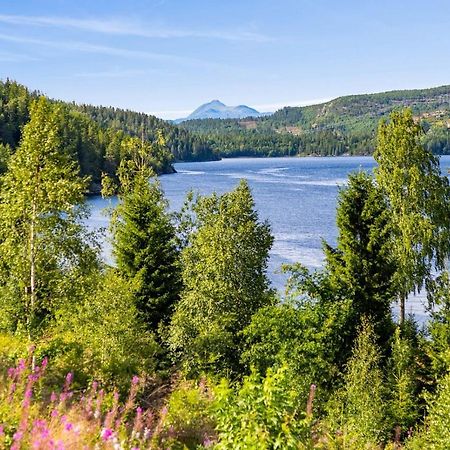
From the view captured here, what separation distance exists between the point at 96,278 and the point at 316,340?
10.0 meters

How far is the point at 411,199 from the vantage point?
2641 centimetres

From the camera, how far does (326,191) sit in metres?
96.6

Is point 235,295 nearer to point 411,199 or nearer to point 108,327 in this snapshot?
point 108,327

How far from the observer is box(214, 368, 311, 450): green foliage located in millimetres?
6719

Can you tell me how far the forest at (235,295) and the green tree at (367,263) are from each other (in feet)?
0.24

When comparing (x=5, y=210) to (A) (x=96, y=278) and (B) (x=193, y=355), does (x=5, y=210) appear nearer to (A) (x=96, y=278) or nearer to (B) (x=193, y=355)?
(A) (x=96, y=278)

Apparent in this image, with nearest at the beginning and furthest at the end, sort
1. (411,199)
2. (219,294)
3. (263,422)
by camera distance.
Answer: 1. (263,422)
2. (219,294)
3. (411,199)

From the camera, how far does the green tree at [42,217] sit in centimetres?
1870

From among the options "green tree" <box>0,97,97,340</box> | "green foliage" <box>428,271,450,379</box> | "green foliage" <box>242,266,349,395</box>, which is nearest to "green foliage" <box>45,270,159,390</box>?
"green tree" <box>0,97,97,340</box>

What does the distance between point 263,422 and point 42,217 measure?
14.2 m

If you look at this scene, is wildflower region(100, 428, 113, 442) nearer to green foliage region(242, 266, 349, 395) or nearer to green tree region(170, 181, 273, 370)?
green foliage region(242, 266, 349, 395)

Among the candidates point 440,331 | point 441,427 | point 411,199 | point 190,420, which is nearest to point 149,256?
point 411,199

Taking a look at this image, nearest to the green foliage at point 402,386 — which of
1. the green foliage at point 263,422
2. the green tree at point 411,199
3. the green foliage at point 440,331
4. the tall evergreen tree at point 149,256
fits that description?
the green foliage at point 440,331

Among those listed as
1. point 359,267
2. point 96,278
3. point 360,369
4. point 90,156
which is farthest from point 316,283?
point 90,156
